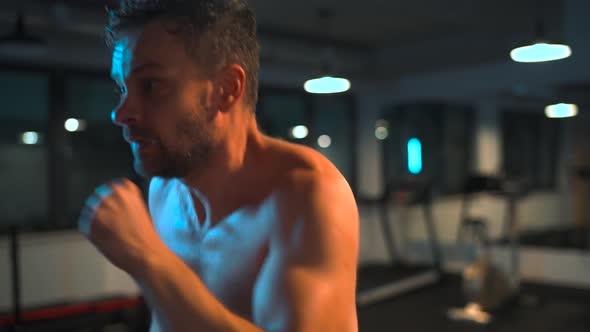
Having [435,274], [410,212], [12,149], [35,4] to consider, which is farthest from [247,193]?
[410,212]

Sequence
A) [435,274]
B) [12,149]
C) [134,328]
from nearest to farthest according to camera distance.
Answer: [134,328] → [12,149] → [435,274]

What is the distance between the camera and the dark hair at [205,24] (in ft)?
2.88

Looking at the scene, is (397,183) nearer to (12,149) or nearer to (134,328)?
(134,328)

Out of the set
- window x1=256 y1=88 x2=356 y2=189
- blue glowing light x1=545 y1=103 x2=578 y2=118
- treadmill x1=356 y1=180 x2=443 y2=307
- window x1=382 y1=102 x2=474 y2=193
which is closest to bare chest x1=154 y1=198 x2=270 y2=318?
treadmill x1=356 y1=180 x2=443 y2=307

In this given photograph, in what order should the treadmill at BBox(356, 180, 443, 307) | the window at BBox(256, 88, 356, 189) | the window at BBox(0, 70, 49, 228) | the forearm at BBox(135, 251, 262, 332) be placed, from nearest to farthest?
the forearm at BBox(135, 251, 262, 332) → the window at BBox(0, 70, 49, 228) → the treadmill at BBox(356, 180, 443, 307) → the window at BBox(256, 88, 356, 189)

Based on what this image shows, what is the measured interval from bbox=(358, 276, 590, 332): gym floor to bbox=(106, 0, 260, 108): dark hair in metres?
4.36

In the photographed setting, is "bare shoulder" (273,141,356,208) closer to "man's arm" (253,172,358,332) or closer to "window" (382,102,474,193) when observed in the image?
"man's arm" (253,172,358,332)

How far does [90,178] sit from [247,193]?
16.0 feet

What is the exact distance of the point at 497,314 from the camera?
5.42 metres

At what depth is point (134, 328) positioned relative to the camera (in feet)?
14.6

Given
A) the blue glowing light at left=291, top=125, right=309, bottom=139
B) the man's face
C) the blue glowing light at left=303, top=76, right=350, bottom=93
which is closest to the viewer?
the man's face

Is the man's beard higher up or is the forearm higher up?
the man's beard

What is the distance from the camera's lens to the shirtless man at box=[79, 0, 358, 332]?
77cm

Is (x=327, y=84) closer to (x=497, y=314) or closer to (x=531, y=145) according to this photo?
(x=497, y=314)
